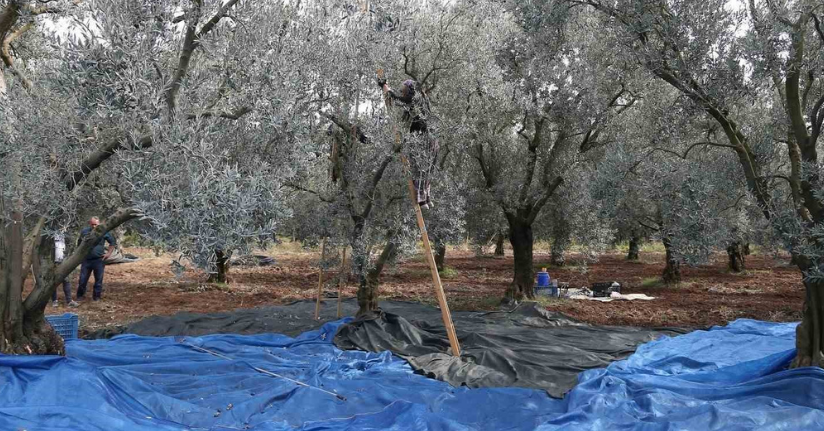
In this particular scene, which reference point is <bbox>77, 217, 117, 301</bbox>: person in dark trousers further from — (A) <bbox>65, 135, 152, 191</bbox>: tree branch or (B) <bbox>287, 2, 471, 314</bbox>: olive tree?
(A) <bbox>65, 135, 152, 191</bbox>: tree branch

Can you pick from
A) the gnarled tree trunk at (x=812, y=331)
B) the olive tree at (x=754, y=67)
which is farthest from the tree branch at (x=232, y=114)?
the gnarled tree trunk at (x=812, y=331)

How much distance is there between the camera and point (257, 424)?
6.86 m

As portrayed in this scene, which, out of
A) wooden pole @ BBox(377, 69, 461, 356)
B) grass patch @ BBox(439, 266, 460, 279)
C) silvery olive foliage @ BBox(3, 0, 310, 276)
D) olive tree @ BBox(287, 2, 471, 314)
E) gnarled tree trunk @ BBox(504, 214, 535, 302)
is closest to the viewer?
silvery olive foliage @ BBox(3, 0, 310, 276)

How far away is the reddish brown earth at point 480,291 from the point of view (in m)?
14.1

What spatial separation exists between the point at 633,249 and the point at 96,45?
3004cm

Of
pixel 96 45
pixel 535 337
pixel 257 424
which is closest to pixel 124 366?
pixel 257 424

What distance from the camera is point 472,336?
10430 millimetres

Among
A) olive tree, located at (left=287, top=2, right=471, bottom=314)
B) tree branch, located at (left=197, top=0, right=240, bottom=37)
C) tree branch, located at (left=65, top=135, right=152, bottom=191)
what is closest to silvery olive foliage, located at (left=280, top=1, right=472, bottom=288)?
olive tree, located at (left=287, top=2, right=471, bottom=314)

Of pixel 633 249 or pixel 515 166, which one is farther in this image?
pixel 633 249

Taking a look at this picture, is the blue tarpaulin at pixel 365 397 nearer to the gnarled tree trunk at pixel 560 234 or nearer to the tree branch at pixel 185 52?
the tree branch at pixel 185 52

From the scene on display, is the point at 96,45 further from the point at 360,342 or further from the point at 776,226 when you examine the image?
the point at 776,226

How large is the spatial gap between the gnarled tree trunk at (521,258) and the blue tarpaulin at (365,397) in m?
6.64

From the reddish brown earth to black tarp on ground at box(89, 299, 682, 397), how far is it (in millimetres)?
1517

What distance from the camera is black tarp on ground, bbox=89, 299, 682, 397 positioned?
341 inches
